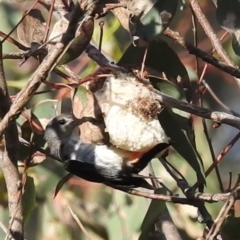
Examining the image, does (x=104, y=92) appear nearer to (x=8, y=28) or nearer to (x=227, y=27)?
(x=227, y=27)

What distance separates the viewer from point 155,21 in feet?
3.47

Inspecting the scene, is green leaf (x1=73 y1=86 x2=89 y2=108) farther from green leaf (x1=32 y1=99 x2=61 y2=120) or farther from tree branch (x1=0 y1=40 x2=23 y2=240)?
green leaf (x1=32 y1=99 x2=61 y2=120)

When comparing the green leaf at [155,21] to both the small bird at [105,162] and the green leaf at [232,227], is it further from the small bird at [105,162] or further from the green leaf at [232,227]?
the green leaf at [232,227]

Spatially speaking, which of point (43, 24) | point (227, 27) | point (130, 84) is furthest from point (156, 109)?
point (43, 24)

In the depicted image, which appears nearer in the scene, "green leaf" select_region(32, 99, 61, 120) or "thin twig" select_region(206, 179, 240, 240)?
"thin twig" select_region(206, 179, 240, 240)

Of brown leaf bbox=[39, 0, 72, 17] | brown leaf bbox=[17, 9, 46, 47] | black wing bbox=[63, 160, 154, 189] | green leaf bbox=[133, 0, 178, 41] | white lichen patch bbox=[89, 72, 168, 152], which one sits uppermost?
green leaf bbox=[133, 0, 178, 41]

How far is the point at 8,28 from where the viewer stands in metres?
2.03

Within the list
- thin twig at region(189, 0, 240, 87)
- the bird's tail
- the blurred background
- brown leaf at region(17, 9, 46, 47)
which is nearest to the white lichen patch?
the bird's tail

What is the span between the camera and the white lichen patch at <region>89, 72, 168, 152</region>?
1.08 meters

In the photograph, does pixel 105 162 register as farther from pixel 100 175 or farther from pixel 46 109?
pixel 46 109

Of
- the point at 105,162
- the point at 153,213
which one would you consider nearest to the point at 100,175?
the point at 105,162

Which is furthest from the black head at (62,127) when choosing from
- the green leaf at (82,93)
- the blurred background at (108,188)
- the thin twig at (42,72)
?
the blurred background at (108,188)

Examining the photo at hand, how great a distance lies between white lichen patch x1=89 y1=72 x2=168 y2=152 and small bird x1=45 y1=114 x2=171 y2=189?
0.03 meters

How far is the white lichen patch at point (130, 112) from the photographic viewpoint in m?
1.08
